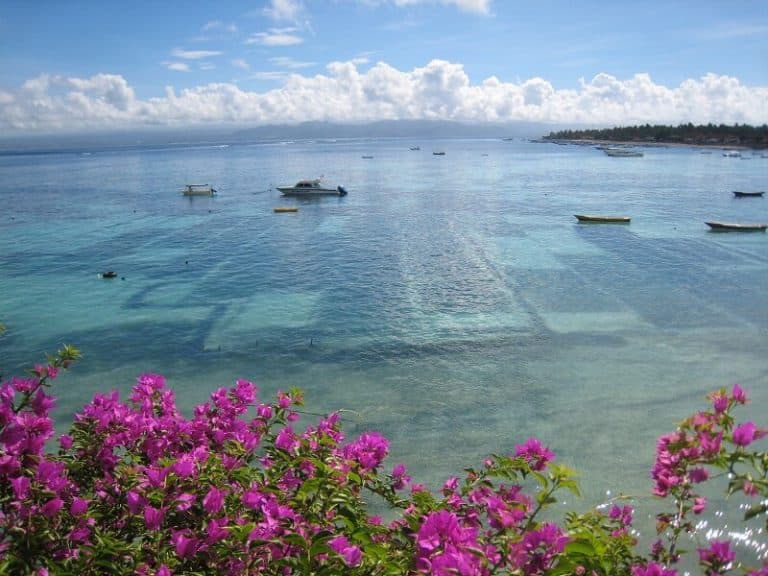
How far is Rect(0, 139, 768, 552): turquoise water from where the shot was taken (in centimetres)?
1315

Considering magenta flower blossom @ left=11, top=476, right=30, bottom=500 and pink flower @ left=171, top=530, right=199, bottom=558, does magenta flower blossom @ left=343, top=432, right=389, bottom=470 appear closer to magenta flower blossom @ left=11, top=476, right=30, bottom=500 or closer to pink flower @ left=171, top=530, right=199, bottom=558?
pink flower @ left=171, top=530, right=199, bottom=558

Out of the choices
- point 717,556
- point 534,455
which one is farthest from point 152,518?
point 717,556

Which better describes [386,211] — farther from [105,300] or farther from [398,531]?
[398,531]

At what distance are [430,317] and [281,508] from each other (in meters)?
17.3

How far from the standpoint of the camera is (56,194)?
2516 inches

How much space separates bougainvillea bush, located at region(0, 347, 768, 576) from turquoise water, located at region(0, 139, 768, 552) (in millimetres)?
7595

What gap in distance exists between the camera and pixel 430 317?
66.5ft

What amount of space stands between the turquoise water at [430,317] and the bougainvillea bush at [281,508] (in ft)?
24.9

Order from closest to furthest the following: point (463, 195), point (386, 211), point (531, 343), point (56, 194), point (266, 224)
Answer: point (531, 343) < point (266, 224) < point (386, 211) < point (463, 195) < point (56, 194)

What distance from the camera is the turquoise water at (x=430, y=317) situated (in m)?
13.1

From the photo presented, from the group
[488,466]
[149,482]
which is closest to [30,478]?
[149,482]

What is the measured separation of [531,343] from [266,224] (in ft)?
93.0

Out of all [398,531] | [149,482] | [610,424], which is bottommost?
[610,424]

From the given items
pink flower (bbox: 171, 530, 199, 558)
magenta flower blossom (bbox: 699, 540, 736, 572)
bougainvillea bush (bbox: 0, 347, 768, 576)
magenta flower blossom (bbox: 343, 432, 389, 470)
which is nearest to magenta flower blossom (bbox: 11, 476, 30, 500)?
bougainvillea bush (bbox: 0, 347, 768, 576)
